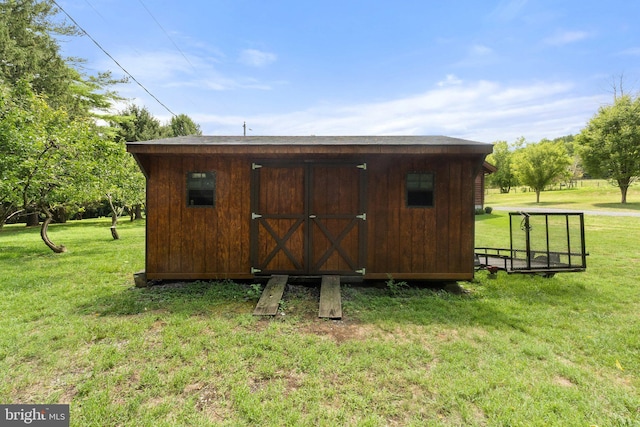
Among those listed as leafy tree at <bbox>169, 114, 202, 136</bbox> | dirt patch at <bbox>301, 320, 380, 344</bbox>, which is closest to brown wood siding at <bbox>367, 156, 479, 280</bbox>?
dirt patch at <bbox>301, 320, 380, 344</bbox>

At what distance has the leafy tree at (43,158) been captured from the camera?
22.7ft

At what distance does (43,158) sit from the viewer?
24.3 ft

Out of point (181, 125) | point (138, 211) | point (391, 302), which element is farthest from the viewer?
point (181, 125)

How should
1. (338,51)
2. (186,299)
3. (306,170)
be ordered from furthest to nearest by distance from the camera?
(338,51) < (306,170) < (186,299)

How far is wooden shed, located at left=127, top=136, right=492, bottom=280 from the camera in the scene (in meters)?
4.91

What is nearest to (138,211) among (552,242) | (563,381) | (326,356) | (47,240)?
(47,240)

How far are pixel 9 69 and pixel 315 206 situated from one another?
65.9ft

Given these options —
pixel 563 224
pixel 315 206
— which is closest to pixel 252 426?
pixel 315 206

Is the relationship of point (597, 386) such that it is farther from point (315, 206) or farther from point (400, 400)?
point (315, 206)

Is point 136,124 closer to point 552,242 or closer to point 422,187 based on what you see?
point 422,187

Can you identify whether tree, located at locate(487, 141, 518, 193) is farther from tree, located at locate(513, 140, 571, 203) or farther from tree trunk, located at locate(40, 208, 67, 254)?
tree trunk, located at locate(40, 208, 67, 254)

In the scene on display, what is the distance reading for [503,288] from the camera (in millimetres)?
5023

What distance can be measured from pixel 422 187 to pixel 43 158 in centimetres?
978

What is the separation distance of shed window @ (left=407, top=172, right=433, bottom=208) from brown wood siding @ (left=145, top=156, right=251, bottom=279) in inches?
116
